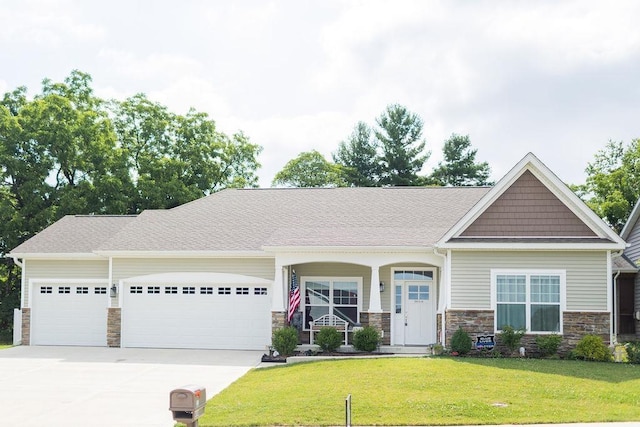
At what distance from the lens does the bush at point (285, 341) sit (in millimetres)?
22403

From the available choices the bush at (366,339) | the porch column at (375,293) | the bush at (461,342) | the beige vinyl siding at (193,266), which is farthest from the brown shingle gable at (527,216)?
the beige vinyl siding at (193,266)

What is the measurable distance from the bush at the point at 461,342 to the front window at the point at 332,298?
4814 millimetres

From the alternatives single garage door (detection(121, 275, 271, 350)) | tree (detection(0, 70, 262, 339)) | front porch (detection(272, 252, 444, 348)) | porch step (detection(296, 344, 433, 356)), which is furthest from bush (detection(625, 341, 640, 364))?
tree (detection(0, 70, 262, 339))

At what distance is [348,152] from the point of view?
59062mm

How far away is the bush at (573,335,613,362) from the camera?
68.4 feet

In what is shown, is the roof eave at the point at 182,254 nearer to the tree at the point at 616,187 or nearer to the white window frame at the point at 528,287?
the white window frame at the point at 528,287

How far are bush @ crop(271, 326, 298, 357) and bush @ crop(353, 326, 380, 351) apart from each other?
1.77 m

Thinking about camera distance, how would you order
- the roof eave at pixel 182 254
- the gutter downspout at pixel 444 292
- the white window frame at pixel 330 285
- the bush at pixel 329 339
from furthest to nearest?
the white window frame at pixel 330 285
the roof eave at pixel 182 254
the bush at pixel 329 339
the gutter downspout at pixel 444 292

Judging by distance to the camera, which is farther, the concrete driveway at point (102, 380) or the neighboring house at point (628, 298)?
the neighboring house at point (628, 298)

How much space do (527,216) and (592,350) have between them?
3.86m

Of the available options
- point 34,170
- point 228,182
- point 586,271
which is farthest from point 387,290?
point 228,182

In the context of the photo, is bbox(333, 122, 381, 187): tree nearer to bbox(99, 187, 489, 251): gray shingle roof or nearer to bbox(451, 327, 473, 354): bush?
bbox(99, 187, 489, 251): gray shingle roof

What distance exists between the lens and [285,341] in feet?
73.4

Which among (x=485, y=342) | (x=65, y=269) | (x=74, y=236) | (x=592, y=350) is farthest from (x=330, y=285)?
(x=74, y=236)
